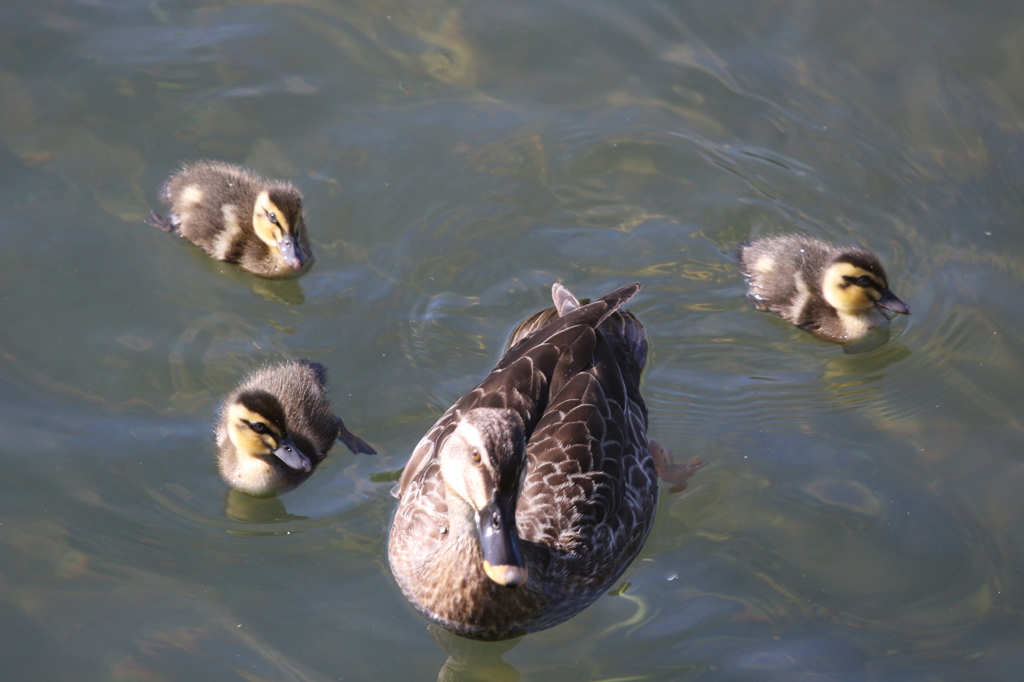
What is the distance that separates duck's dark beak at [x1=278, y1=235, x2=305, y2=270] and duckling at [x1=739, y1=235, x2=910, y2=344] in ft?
6.83

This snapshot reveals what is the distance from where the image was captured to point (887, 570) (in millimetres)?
3676

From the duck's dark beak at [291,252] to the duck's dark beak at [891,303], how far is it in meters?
2.58

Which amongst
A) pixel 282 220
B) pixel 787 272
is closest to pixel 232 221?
pixel 282 220

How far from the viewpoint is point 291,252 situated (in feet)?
14.9

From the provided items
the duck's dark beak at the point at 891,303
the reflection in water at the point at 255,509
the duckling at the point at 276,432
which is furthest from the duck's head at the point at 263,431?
the duck's dark beak at the point at 891,303

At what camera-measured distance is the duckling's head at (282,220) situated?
4500 millimetres

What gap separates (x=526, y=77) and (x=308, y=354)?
2212 millimetres

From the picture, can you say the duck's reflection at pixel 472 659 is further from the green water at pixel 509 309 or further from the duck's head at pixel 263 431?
the duck's head at pixel 263 431

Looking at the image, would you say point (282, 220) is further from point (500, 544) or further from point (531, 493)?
point (500, 544)

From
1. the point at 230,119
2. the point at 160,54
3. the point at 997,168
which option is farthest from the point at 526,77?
the point at 997,168

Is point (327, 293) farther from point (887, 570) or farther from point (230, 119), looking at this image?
point (887, 570)

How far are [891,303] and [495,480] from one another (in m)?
2.35

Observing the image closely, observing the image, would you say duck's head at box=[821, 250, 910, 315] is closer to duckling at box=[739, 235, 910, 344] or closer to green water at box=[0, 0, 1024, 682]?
duckling at box=[739, 235, 910, 344]

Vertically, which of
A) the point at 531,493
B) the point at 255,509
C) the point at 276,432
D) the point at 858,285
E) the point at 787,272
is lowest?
the point at 255,509
